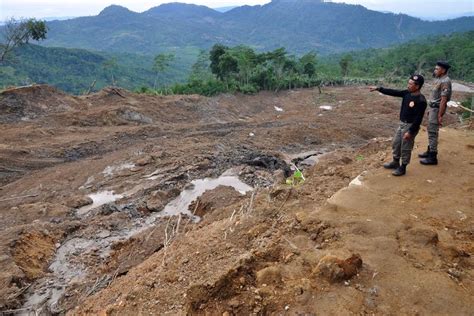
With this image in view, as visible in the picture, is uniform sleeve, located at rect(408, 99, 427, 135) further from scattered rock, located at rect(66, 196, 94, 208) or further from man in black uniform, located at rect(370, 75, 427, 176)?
scattered rock, located at rect(66, 196, 94, 208)

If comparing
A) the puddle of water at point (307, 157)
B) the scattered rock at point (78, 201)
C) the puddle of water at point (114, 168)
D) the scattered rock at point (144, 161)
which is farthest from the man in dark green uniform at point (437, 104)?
the puddle of water at point (114, 168)

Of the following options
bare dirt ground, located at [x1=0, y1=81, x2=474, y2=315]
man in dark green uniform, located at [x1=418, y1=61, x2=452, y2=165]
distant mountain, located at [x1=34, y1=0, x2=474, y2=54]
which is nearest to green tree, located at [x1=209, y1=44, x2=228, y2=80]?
bare dirt ground, located at [x1=0, y1=81, x2=474, y2=315]

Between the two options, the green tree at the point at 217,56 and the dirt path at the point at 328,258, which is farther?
the green tree at the point at 217,56

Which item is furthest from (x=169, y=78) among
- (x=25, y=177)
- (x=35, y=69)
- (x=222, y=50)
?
(x=25, y=177)

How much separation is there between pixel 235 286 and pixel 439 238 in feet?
7.27

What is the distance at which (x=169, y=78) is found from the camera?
74625 millimetres

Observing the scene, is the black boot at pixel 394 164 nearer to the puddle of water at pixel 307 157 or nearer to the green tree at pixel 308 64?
the puddle of water at pixel 307 157

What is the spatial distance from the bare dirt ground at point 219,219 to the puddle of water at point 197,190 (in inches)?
2.1

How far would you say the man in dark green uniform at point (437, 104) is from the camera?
5.49 meters

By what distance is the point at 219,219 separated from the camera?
6578 millimetres

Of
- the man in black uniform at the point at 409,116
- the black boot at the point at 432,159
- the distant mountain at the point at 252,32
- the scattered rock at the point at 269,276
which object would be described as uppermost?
the distant mountain at the point at 252,32

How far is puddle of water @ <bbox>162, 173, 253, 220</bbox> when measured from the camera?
356 inches

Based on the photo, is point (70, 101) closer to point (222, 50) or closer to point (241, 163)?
point (241, 163)

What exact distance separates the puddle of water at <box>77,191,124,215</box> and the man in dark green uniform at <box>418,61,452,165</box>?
Answer: 708cm
